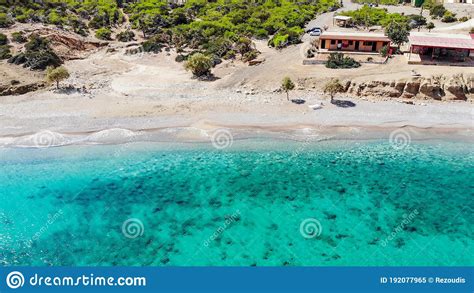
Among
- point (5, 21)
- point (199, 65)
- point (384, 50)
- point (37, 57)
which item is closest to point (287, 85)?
point (199, 65)

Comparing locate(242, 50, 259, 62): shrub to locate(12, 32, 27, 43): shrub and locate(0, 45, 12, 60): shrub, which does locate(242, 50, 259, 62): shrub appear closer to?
locate(0, 45, 12, 60): shrub

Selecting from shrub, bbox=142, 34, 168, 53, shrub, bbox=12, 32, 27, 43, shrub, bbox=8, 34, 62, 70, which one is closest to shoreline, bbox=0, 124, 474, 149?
shrub, bbox=8, 34, 62, 70

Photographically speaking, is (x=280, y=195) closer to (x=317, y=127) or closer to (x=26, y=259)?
(x=317, y=127)

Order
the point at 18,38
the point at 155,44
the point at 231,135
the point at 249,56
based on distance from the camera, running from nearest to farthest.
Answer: the point at 231,135, the point at 249,56, the point at 18,38, the point at 155,44

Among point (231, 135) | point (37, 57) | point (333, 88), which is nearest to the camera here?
point (231, 135)

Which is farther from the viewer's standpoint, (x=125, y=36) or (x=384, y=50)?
(x=125, y=36)

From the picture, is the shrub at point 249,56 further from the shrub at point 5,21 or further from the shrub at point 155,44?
the shrub at point 5,21

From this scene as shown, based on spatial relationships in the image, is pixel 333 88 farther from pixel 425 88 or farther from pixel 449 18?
pixel 449 18
